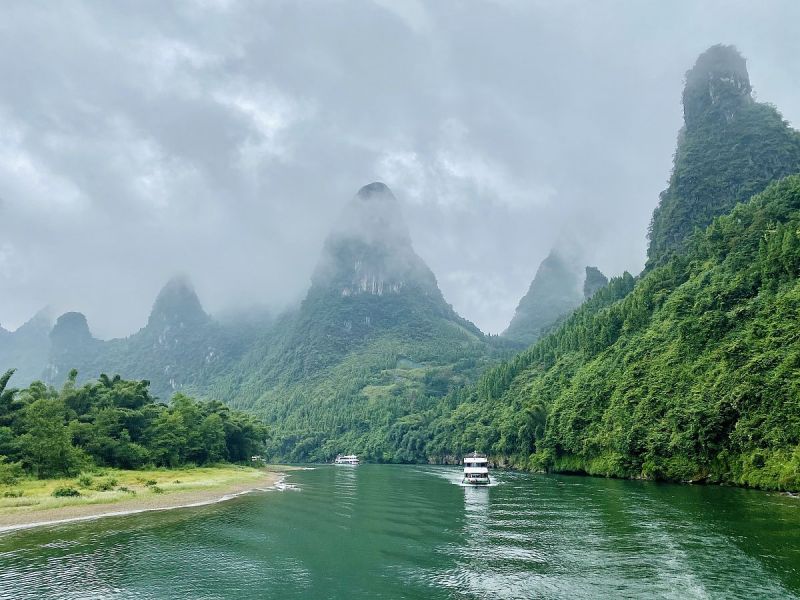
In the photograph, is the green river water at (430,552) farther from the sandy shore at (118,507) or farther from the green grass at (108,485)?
the green grass at (108,485)

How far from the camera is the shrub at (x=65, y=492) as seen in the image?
57375mm

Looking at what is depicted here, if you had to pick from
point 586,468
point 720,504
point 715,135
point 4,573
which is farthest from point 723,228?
point 4,573

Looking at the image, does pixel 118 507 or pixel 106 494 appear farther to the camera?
pixel 106 494

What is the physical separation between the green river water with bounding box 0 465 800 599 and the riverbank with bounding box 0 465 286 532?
460 centimetres

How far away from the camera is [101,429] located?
270 ft

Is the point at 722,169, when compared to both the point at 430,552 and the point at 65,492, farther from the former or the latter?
the point at 65,492

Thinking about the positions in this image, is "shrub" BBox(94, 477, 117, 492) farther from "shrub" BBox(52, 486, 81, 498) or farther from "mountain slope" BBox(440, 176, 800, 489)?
"mountain slope" BBox(440, 176, 800, 489)

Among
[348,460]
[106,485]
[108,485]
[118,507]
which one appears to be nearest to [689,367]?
[118,507]

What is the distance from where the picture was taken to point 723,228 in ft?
380

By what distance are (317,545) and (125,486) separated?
1584 inches

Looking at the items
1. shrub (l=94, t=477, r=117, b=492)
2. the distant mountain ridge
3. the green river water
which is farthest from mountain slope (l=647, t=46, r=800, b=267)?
shrub (l=94, t=477, r=117, b=492)

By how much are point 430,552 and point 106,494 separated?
43.7m

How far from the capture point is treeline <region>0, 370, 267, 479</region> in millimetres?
68562

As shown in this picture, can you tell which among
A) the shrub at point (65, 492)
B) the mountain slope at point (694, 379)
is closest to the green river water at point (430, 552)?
the mountain slope at point (694, 379)
